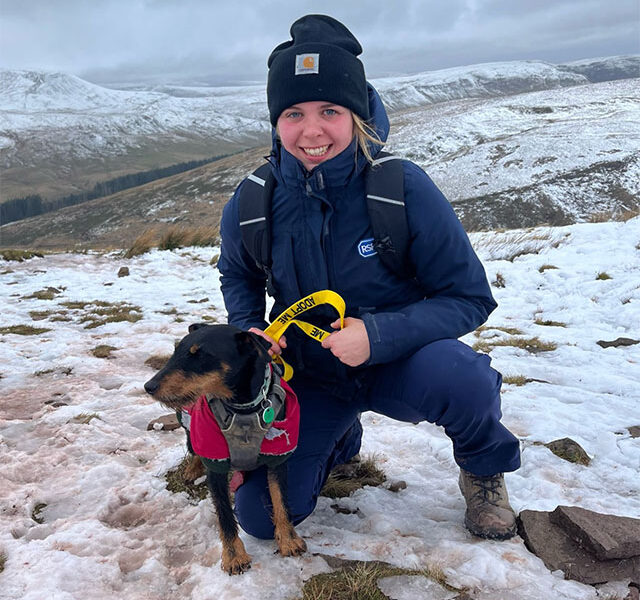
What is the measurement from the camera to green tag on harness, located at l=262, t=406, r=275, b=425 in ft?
8.98

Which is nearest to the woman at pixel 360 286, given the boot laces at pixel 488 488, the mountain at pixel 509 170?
the boot laces at pixel 488 488

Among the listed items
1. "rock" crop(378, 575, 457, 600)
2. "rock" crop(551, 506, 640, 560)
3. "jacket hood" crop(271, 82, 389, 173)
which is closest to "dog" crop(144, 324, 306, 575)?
"rock" crop(378, 575, 457, 600)

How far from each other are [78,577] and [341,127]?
9.58 ft

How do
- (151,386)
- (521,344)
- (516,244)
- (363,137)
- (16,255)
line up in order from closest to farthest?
(151,386)
(363,137)
(521,344)
(516,244)
(16,255)

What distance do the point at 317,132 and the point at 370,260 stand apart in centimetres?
84

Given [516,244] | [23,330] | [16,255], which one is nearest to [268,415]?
[23,330]

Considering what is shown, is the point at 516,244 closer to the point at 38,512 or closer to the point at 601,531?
the point at 601,531

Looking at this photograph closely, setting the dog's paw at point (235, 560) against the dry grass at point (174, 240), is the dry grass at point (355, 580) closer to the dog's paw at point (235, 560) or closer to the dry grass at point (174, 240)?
the dog's paw at point (235, 560)

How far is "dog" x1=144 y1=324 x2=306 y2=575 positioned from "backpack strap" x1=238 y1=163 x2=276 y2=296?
65cm

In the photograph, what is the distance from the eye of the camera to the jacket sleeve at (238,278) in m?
3.51

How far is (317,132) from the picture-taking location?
120 inches

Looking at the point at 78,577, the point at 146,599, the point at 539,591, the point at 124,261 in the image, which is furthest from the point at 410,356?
the point at 124,261

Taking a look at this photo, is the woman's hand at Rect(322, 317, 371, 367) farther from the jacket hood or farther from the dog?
the jacket hood

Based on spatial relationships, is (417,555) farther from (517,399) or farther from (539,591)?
(517,399)
